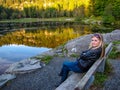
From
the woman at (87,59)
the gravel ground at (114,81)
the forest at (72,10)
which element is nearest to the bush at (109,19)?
the forest at (72,10)

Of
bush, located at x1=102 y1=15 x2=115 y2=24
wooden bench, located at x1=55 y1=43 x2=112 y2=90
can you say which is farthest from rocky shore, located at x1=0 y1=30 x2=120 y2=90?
bush, located at x1=102 y1=15 x2=115 y2=24

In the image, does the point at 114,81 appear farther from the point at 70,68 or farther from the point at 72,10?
the point at 72,10

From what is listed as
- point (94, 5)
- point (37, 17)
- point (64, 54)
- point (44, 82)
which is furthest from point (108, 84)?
point (37, 17)

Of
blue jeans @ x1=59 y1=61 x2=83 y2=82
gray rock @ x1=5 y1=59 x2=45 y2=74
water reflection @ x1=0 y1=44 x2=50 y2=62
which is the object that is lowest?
water reflection @ x1=0 y1=44 x2=50 y2=62

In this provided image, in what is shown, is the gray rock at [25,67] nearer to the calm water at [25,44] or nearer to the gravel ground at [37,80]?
the gravel ground at [37,80]

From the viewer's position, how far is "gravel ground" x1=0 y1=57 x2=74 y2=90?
12.9 metres

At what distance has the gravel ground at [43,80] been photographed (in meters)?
12.5

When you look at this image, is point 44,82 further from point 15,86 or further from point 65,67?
point 65,67

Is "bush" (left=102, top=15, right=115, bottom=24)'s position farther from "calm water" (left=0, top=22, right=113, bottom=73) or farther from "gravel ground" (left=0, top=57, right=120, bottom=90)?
"gravel ground" (left=0, top=57, right=120, bottom=90)

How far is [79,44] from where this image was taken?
23.7 m

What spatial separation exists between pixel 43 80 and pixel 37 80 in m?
0.35

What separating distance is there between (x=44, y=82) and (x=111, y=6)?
8419 centimetres

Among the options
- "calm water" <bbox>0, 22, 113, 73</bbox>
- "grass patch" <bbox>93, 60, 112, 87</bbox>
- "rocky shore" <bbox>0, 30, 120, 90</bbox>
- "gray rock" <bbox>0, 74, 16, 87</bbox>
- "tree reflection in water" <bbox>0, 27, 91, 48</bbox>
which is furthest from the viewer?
"tree reflection in water" <bbox>0, 27, 91, 48</bbox>

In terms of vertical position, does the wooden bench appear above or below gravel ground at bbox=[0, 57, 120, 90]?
above
